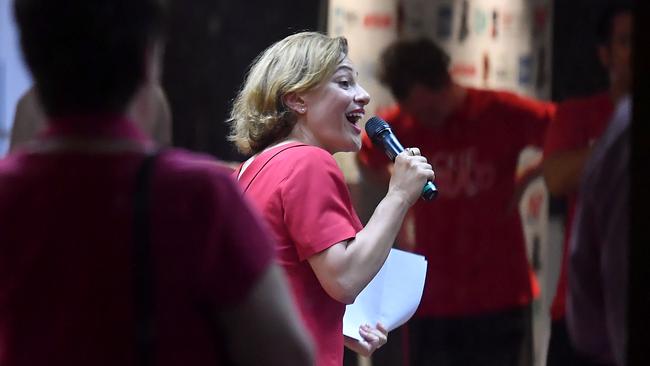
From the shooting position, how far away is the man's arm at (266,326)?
3.81 ft

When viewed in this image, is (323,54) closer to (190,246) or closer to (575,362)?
(575,362)

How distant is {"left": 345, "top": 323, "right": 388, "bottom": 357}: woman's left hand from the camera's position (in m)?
2.04

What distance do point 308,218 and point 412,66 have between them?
46cm

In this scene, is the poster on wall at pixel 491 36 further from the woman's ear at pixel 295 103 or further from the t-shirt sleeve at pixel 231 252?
the t-shirt sleeve at pixel 231 252

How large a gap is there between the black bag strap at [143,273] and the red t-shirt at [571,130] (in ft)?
2.45

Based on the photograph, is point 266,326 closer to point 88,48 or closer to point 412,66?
point 88,48

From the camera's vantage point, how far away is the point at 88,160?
117 cm

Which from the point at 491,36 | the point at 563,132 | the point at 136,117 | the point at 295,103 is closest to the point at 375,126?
the point at 295,103

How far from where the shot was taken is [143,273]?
3.73 ft

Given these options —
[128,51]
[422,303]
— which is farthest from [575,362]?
[128,51]

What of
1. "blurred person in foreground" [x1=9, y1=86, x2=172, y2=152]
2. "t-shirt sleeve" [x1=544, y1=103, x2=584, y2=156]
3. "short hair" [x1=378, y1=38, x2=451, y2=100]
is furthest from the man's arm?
"short hair" [x1=378, y1=38, x2=451, y2=100]

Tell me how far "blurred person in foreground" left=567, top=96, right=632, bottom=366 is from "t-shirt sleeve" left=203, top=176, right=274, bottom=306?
0.60 m

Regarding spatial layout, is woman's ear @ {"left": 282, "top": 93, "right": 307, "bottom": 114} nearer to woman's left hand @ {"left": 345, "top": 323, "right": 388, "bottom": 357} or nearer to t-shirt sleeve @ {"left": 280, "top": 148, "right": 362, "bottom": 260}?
t-shirt sleeve @ {"left": 280, "top": 148, "right": 362, "bottom": 260}

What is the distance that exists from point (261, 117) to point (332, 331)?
0.44 metres
